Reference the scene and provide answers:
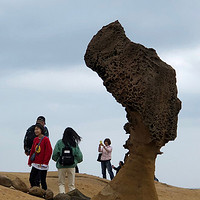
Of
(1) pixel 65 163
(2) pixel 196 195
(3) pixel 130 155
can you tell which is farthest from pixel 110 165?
(3) pixel 130 155

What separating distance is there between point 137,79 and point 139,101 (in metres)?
0.34

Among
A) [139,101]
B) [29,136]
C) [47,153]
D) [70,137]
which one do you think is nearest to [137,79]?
[139,101]

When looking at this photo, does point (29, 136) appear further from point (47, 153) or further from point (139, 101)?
point (139, 101)

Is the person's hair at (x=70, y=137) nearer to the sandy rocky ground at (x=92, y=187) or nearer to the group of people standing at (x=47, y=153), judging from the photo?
the group of people standing at (x=47, y=153)

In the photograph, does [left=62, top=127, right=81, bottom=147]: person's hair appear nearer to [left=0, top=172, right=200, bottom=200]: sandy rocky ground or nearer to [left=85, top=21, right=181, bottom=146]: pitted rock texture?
[left=0, top=172, right=200, bottom=200]: sandy rocky ground

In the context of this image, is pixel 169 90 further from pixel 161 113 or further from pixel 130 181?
pixel 130 181

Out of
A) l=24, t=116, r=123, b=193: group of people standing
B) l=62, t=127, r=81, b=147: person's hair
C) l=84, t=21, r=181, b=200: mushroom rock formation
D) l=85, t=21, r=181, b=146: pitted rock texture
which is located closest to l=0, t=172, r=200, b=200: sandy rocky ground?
l=24, t=116, r=123, b=193: group of people standing

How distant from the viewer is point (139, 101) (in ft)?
21.4

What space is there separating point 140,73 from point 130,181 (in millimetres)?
1626

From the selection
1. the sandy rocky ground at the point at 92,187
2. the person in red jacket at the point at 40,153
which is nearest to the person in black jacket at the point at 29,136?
the person in red jacket at the point at 40,153

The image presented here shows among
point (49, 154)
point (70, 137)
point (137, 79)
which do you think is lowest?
point (49, 154)

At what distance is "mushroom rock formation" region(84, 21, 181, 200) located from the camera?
259 inches

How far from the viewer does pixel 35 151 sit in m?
8.92

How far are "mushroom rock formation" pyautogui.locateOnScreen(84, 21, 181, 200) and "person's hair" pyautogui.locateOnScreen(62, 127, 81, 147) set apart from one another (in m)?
2.30
